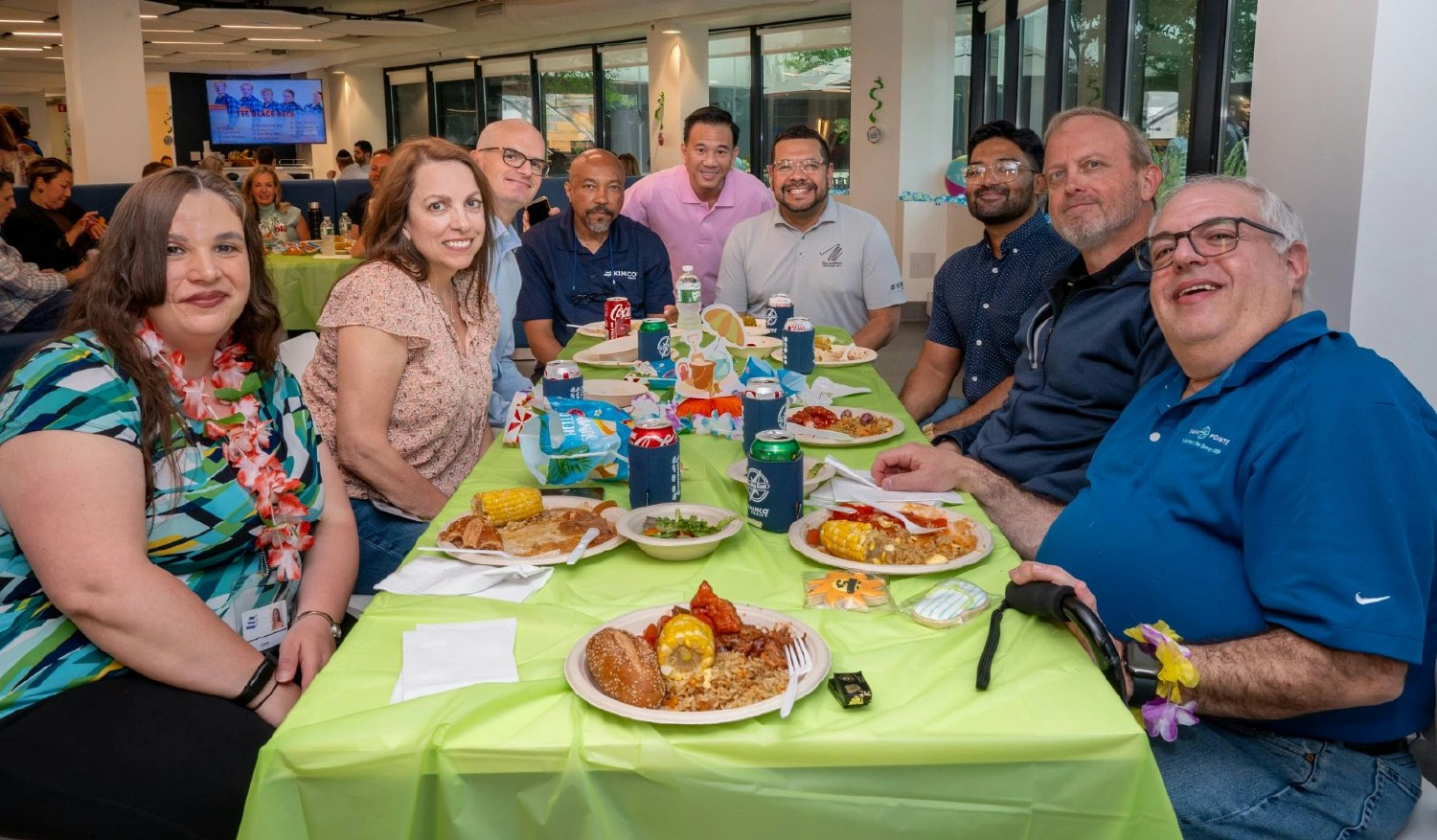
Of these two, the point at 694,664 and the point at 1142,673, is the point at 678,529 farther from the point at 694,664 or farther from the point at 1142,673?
the point at 1142,673

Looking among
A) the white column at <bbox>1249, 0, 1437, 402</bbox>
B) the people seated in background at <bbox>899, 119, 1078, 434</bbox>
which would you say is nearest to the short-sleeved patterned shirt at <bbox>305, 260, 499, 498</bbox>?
the people seated in background at <bbox>899, 119, 1078, 434</bbox>

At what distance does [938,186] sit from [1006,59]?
124cm

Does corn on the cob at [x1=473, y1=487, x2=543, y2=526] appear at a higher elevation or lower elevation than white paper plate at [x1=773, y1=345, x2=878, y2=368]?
lower

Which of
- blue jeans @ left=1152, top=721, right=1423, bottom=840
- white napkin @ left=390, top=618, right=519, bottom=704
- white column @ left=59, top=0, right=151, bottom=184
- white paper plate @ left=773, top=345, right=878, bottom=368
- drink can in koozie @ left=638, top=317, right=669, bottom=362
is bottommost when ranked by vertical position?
blue jeans @ left=1152, top=721, right=1423, bottom=840

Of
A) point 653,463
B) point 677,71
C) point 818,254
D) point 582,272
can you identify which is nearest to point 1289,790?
point 653,463

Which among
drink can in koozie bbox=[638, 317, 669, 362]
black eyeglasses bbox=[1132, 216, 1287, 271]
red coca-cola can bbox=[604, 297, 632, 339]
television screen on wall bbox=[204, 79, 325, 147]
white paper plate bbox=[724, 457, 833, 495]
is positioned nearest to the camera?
black eyeglasses bbox=[1132, 216, 1287, 271]

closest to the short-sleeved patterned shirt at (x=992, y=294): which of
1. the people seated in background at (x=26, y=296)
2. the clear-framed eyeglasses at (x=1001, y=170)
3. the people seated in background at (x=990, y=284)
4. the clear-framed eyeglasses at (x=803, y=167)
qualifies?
the people seated in background at (x=990, y=284)

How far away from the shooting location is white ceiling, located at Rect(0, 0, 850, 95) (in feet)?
39.2

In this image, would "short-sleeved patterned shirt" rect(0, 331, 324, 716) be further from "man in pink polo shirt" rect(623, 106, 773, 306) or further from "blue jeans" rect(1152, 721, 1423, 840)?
"man in pink polo shirt" rect(623, 106, 773, 306)

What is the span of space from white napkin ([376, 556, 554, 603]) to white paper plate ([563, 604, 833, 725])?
0.21 m

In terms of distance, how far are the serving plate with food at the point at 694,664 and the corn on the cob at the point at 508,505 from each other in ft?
1.62

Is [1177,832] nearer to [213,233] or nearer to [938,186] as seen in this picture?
[213,233]

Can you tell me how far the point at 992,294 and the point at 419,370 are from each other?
1.85 m

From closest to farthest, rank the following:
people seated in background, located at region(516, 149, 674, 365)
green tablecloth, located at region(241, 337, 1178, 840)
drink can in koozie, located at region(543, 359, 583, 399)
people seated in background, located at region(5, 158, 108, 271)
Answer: green tablecloth, located at region(241, 337, 1178, 840), drink can in koozie, located at region(543, 359, 583, 399), people seated in background, located at region(516, 149, 674, 365), people seated in background, located at region(5, 158, 108, 271)
